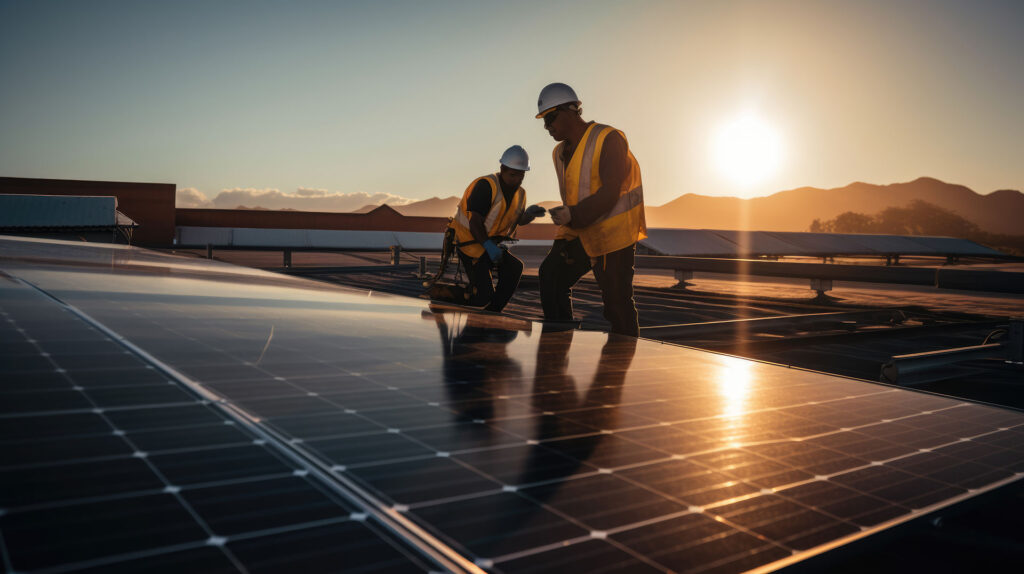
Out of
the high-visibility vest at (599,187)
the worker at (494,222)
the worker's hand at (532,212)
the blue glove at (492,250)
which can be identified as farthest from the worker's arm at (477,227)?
the high-visibility vest at (599,187)

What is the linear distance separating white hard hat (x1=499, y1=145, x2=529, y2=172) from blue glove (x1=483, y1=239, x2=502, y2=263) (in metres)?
0.92

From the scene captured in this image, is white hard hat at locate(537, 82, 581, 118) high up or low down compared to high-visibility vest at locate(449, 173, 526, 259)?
up

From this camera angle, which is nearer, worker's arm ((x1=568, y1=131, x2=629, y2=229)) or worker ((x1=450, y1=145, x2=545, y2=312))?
worker's arm ((x1=568, y1=131, x2=629, y2=229))

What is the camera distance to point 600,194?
19.2ft

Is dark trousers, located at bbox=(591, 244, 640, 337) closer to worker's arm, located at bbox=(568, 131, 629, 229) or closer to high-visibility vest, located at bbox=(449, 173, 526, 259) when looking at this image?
worker's arm, located at bbox=(568, 131, 629, 229)

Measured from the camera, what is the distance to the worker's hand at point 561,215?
594cm

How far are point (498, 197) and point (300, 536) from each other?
22.4ft

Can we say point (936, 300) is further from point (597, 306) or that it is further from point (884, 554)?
point (884, 554)

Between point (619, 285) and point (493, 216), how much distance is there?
7.57 feet

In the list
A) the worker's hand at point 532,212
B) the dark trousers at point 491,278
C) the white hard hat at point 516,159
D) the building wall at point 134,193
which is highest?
→ the building wall at point 134,193

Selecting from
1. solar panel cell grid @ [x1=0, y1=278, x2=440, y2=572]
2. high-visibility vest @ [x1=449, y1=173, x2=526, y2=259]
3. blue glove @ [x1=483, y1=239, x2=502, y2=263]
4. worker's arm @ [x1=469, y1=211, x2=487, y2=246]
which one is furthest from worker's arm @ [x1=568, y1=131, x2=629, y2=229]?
solar panel cell grid @ [x1=0, y1=278, x2=440, y2=572]

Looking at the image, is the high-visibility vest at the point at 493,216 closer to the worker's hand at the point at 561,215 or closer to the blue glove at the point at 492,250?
the blue glove at the point at 492,250

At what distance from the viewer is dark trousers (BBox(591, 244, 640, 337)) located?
6.12 meters

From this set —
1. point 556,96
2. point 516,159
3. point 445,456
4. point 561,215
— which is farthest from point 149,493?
point 516,159
